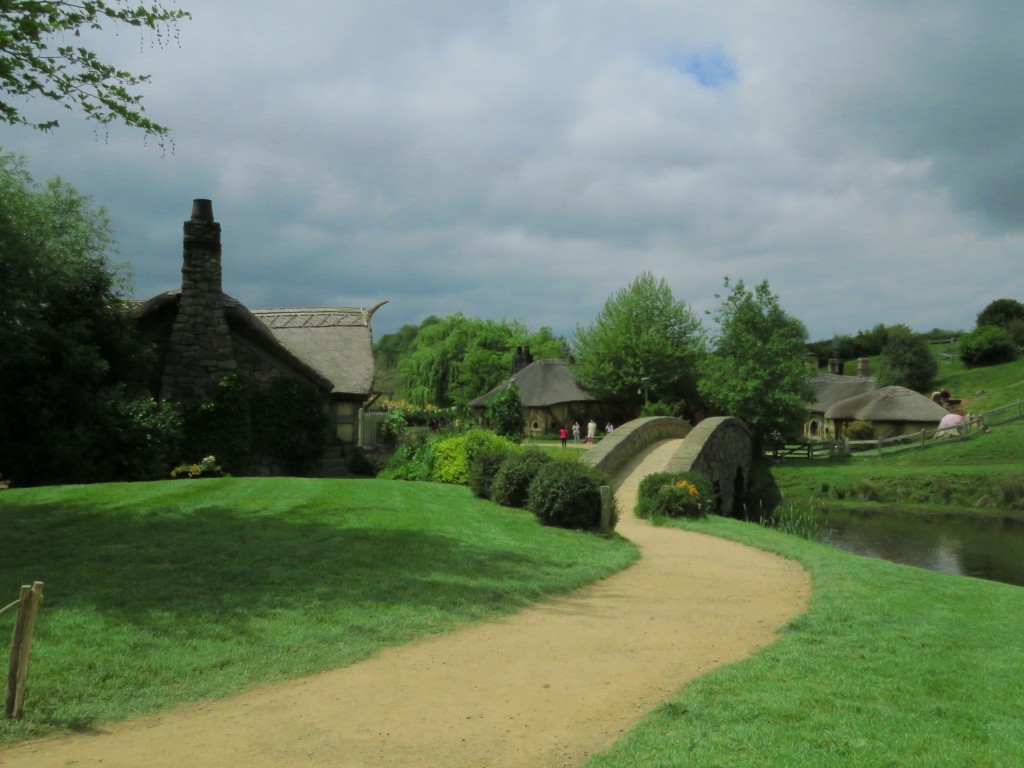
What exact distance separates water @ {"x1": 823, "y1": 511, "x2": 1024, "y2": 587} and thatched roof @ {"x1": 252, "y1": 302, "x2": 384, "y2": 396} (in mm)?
14521

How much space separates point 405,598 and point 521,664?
75.8 inches

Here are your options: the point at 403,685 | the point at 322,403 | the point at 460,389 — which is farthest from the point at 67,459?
the point at 460,389

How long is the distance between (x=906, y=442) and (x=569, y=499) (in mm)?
36837

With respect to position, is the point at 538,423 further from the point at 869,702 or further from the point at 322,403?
the point at 869,702

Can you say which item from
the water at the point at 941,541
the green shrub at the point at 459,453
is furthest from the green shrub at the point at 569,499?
the water at the point at 941,541

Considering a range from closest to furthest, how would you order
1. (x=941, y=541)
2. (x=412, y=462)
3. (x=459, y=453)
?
(x=459, y=453) → (x=412, y=462) → (x=941, y=541)

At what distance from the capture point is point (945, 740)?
472 cm

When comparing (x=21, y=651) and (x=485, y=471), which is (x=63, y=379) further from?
(x=21, y=651)

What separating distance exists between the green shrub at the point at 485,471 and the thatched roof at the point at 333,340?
8032 millimetres

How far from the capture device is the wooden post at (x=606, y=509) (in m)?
12.7

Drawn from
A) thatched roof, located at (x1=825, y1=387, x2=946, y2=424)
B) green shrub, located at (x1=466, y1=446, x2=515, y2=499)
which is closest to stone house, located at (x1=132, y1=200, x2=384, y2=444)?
green shrub, located at (x1=466, y1=446, x2=515, y2=499)

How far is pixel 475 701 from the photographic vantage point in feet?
18.0

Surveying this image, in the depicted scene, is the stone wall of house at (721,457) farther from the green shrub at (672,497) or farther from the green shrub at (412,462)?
the green shrub at (412,462)

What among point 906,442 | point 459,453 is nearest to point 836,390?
point 906,442
